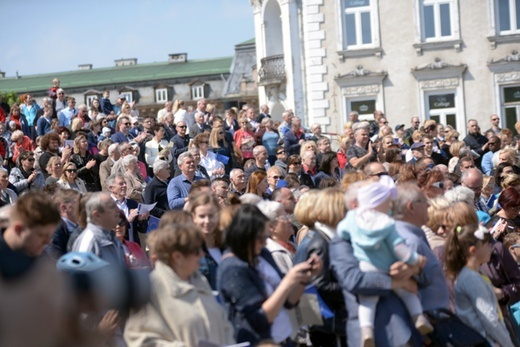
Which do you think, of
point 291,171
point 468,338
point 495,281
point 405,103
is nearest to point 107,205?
point 468,338

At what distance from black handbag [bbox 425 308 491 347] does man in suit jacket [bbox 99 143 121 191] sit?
8275 millimetres

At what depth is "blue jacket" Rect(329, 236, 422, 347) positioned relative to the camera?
608 centimetres

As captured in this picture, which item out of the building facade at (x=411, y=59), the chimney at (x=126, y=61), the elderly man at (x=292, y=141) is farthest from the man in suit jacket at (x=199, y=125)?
the chimney at (x=126, y=61)

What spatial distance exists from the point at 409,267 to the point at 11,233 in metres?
3.20

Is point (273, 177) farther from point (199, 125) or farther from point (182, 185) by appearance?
point (199, 125)

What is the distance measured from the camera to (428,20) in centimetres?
3400

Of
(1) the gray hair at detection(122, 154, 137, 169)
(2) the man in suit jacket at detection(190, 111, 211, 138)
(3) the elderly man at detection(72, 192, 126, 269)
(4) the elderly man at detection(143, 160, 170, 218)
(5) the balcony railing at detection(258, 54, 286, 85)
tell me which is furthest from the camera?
(5) the balcony railing at detection(258, 54, 286, 85)

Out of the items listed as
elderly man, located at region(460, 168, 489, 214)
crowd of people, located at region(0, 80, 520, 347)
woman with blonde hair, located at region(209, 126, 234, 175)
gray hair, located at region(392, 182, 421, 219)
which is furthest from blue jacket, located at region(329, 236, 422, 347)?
woman with blonde hair, located at region(209, 126, 234, 175)

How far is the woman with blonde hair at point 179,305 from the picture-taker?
5.15m

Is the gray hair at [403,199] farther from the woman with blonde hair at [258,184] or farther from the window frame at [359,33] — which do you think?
the window frame at [359,33]

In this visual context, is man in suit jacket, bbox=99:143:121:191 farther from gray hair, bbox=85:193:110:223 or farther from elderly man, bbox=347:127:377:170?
gray hair, bbox=85:193:110:223

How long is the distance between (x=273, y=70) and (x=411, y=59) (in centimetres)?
642

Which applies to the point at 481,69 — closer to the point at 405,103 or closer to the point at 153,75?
the point at 405,103

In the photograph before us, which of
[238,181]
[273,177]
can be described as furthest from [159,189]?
[273,177]
